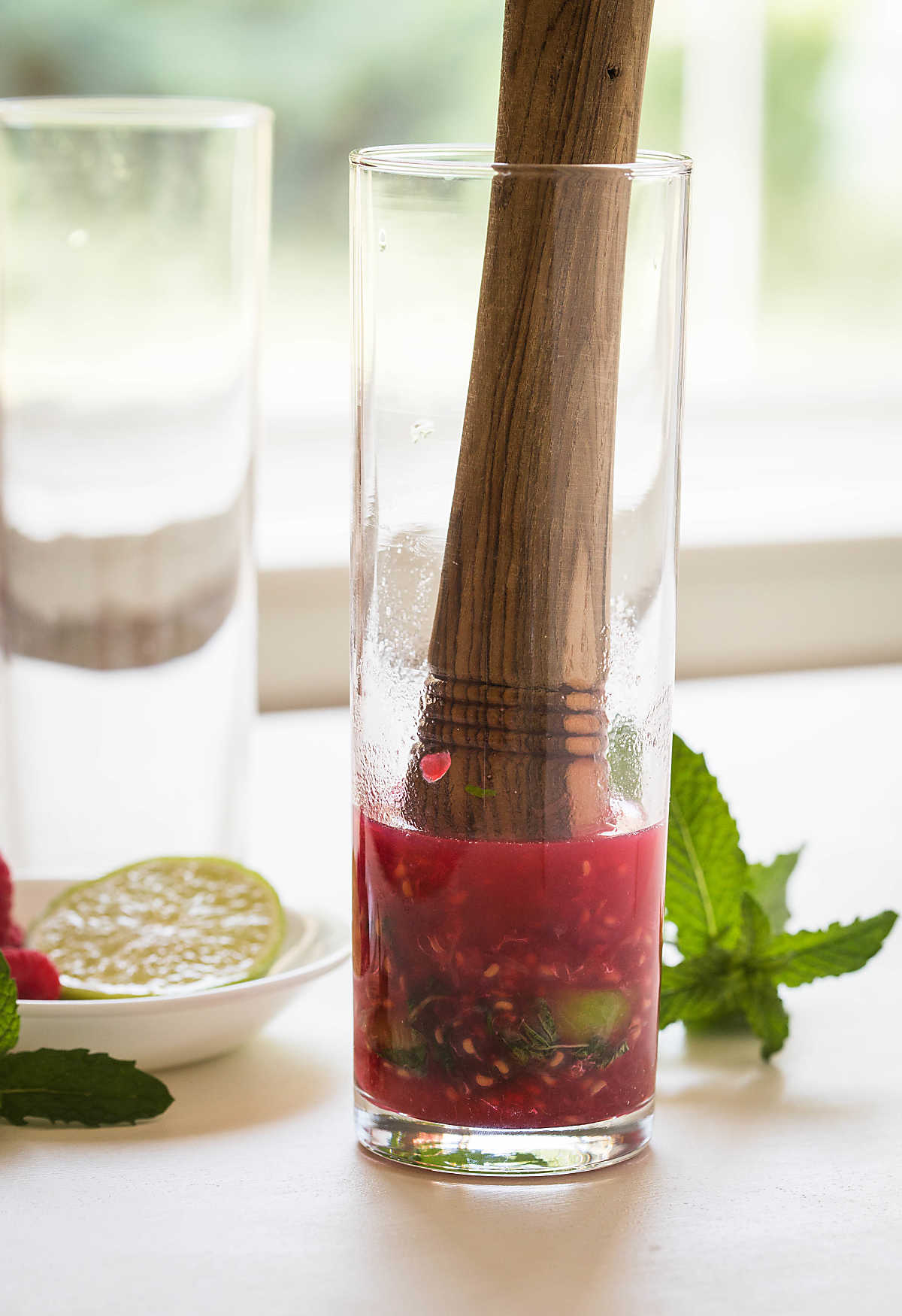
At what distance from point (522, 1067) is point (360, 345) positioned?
9.1 inches

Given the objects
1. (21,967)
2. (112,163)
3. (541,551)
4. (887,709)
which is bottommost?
(887,709)

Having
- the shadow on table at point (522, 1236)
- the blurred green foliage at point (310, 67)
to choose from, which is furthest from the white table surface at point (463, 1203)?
the blurred green foliage at point (310, 67)

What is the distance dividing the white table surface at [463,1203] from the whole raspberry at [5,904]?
90 millimetres

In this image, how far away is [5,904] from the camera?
25.9 inches

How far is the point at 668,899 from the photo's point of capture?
2.17ft

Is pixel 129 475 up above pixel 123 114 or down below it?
below

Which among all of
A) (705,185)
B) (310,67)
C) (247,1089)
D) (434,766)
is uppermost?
(310,67)

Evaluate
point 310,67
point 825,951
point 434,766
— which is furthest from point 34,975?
point 310,67

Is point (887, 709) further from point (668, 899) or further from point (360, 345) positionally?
point (360, 345)

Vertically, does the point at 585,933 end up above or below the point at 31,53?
below

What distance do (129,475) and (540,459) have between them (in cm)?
38

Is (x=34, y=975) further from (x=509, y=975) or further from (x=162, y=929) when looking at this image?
(x=509, y=975)

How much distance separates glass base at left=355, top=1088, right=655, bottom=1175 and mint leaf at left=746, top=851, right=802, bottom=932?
0.52ft

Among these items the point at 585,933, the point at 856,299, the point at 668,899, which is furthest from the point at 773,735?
the point at 856,299
